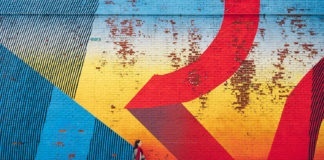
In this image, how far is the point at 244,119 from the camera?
715 centimetres

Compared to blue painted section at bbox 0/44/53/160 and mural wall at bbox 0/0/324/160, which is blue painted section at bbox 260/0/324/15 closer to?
mural wall at bbox 0/0/324/160

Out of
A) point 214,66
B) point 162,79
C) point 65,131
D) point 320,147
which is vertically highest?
point 214,66

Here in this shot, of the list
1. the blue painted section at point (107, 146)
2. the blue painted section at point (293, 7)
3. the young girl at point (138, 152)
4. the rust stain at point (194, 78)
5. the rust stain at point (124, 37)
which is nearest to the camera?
the young girl at point (138, 152)

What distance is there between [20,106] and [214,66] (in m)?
4.17

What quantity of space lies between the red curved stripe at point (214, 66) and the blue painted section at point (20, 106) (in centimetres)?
189

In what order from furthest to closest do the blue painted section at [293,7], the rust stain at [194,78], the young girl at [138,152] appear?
the blue painted section at [293,7] < the rust stain at [194,78] < the young girl at [138,152]

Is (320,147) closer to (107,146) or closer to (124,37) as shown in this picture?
(107,146)

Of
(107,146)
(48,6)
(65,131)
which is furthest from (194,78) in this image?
(48,6)

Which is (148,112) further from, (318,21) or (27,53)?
(318,21)

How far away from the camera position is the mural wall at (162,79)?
7094mm

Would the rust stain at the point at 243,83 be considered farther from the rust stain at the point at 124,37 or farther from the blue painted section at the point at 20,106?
the blue painted section at the point at 20,106

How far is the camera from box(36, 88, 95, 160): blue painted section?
705cm

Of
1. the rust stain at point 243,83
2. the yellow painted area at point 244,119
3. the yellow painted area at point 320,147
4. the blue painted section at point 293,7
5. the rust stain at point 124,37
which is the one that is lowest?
the yellow painted area at point 320,147

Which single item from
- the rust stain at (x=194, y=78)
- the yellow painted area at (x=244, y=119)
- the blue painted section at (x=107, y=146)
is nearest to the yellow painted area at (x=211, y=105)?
the yellow painted area at (x=244, y=119)
